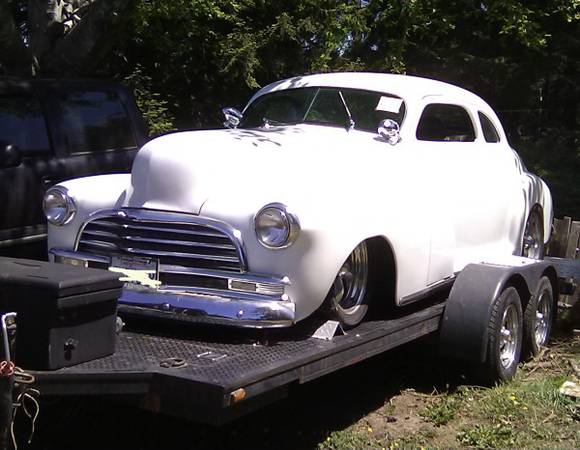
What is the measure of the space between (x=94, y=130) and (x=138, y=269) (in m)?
3.07

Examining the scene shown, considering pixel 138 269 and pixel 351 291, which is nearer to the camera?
pixel 138 269

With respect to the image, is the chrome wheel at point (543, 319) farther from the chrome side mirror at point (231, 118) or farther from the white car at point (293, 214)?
the chrome side mirror at point (231, 118)

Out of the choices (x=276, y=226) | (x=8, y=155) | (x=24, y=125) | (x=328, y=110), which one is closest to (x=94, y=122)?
(x=24, y=125)

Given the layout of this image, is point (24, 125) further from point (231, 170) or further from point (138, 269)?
point (231, 170)

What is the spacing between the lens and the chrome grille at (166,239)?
4332 mm

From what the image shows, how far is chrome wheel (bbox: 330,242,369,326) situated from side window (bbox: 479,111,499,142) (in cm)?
252

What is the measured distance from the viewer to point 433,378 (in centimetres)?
601

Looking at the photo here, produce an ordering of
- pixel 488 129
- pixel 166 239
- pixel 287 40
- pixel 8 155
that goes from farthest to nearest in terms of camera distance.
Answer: pixel 287 40 → pixel 488 129 → pixel 8 155 → pixel 166 239

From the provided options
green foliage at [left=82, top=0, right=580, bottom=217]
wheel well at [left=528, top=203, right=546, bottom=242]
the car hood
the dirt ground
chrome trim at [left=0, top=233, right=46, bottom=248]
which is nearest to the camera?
the car hood

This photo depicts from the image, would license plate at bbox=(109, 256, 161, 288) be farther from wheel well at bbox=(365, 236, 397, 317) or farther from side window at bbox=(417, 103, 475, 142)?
side window at bbox=(417, 103, 475, 142)

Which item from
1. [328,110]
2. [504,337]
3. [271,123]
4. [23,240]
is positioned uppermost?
[328,110]

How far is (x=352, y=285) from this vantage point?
4848 millimetres

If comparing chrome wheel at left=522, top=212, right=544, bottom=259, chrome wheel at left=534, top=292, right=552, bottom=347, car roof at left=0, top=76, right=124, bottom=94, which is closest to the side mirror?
car roof at left=0, top=76, right=124, bottom=94

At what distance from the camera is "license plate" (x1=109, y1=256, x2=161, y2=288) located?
450 cm
